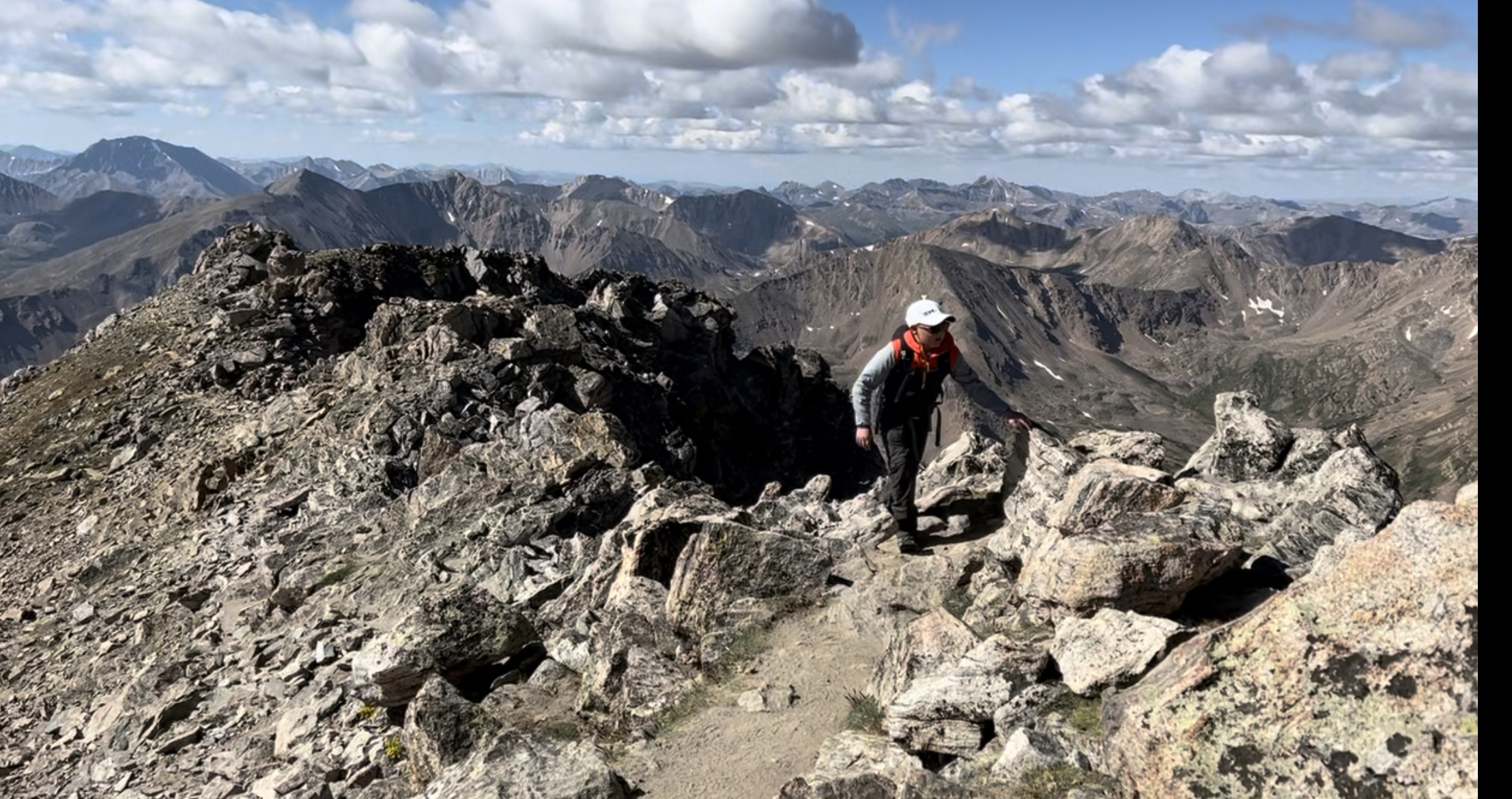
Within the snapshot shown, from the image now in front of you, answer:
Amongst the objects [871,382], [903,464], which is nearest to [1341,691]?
[871,382]

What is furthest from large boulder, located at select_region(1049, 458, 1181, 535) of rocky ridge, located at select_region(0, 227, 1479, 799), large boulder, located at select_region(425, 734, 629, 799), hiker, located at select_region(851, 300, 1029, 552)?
large boulder, located at select_region(425, 734, 629, 799)

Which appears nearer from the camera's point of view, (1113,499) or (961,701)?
(961,701)

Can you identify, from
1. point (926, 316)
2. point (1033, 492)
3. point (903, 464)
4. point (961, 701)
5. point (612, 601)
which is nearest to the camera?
point (961, 701)

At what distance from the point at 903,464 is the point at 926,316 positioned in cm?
320

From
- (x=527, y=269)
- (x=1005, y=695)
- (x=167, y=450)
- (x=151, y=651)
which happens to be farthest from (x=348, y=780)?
(x=527, y=269)

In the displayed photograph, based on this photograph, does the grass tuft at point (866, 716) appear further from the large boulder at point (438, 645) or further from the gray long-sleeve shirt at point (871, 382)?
the large boulder at point (438, 645)

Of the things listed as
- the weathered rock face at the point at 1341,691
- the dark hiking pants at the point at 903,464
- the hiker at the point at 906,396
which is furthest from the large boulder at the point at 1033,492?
the weathered rock face at the point at 1341,691

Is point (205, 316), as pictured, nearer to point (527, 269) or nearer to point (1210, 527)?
point (527, 269)

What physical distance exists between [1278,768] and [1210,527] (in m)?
5.60

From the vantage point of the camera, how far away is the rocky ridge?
7.57m

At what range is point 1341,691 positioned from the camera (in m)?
7.14

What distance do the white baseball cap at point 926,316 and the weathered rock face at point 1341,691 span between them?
7.60 metres

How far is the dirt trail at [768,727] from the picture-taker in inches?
457

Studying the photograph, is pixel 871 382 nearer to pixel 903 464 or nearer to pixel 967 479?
pixel 903 464
